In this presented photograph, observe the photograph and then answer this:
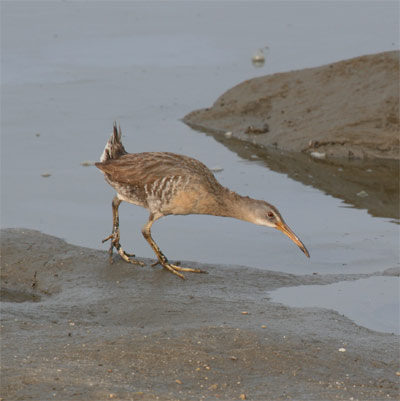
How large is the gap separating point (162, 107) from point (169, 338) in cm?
849

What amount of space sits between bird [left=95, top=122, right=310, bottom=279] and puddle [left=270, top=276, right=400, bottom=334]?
466 millimetres

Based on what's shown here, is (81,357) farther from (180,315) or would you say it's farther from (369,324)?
(369,324)

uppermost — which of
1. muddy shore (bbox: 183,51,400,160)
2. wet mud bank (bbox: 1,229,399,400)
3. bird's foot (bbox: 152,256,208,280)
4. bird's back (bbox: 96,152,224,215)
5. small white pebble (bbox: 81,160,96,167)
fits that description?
muddy shore (bbox: 183,51,400,160)

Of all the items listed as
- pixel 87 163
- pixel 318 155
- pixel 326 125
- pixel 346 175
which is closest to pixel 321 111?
pixel 326 125

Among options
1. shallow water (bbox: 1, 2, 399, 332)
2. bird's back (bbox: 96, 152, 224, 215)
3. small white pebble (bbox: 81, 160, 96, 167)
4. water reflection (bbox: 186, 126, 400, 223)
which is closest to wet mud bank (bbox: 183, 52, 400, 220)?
water reflection (bbox: 186, 126, 400, 223)

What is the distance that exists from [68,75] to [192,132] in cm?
366

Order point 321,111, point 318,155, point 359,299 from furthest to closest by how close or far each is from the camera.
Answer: point 321,111 → point 318,155 → point 359,299

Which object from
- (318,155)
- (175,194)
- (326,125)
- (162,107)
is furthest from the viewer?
(162,107)

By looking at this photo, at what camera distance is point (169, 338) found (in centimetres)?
687

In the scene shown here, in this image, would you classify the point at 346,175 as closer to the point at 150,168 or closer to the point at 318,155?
the point at 318,155

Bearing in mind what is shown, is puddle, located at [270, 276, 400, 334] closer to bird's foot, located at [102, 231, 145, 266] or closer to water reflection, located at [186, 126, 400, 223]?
bird's foot, located at [102, 231, 145, 266]

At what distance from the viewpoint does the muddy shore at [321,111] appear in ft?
42.4

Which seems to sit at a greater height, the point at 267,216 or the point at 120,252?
the point at 267,216

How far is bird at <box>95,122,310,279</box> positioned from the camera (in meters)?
8.59
